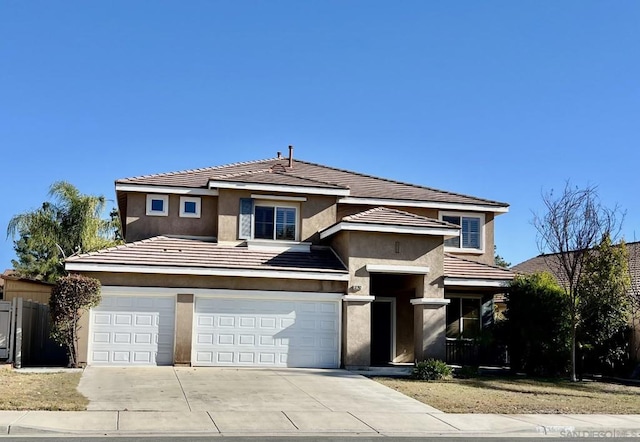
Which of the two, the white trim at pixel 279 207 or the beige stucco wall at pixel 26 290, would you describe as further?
the beige stucco wall at pixel 26 290

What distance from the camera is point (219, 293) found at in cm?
2228

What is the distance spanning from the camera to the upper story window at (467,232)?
27.9 metres

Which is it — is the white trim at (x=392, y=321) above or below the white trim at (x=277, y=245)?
below

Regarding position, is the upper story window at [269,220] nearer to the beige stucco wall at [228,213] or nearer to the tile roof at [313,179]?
the beige stucco wall at [228,213]

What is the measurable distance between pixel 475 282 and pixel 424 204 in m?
4.22

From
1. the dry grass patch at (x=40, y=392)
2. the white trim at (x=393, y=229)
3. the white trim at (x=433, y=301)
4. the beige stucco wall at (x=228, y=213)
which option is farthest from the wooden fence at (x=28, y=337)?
the white trim at (x=433, y=301)

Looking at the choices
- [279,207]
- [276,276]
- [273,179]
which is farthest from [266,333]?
→ [273,179]

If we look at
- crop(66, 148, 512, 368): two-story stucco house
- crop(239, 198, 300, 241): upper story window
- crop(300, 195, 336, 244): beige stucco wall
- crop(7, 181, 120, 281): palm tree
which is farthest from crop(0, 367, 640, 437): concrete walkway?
crop(7, 181, 120, 281): palm tree

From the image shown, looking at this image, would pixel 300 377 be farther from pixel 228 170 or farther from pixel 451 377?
pixel 228 170

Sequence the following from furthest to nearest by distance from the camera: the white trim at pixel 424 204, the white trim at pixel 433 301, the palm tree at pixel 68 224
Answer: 1. the palm tree at pixel 68 224
2. the white trim at pixel 424 204
3. the white trim at pixel 433 301

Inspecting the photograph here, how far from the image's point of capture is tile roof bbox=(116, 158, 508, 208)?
1003 inches

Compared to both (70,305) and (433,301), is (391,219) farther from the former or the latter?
(70,305)

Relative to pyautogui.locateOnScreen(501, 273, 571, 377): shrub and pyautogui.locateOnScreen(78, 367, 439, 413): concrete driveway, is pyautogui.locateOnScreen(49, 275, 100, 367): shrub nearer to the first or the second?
pyautogui.locateOnScreen(78, 367, 439, 413): concrete driveway

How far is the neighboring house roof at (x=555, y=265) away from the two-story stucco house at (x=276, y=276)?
14.8ft
